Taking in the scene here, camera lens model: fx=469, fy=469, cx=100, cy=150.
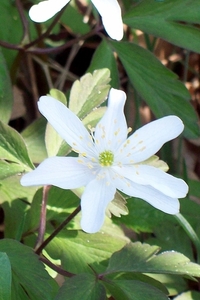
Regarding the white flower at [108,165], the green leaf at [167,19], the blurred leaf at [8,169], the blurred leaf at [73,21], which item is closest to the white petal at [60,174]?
the white flower at [108,165]

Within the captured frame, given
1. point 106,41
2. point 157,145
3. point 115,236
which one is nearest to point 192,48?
point 106,41

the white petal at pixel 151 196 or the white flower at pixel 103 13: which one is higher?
the white flower at pixel 103 13

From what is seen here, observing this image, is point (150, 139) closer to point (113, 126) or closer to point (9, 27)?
point (113, 126)

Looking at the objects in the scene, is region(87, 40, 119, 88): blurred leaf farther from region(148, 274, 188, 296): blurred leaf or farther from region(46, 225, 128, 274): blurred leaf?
region(148, 274, 188, 296): blurred leaf

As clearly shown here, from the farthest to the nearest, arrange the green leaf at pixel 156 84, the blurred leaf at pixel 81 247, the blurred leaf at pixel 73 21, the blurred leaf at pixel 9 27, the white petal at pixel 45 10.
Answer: the blurred leaf at pixel 73 21, the blurred leaf at pixel 9 27, the green leaf at pixel 156 84, the blurred leaf at pixel 81 247, the white petal at pixel 45 10

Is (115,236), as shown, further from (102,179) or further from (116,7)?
(116,7)

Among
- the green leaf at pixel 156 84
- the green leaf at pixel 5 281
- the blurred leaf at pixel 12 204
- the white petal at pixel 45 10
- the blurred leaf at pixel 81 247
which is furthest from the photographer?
the green leaf at pixel 156 84

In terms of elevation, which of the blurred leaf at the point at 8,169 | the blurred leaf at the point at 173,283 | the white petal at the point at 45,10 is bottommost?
the blurred leaf at the point at 173,283

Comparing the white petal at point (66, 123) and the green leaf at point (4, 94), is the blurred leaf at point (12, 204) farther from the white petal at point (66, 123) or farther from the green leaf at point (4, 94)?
the white petal at point (66, 123)
